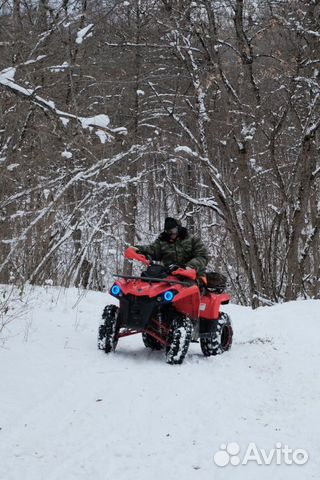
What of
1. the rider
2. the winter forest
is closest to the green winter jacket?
the rider

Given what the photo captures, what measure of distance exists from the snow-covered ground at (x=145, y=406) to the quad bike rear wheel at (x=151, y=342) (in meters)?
0.15

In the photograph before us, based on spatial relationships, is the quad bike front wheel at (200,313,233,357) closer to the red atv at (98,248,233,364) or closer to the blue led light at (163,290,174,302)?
the red atv at (98,248,233,364)

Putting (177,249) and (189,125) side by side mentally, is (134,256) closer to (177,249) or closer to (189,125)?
(177,249)

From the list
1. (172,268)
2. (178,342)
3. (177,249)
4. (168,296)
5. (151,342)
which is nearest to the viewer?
(178,342)

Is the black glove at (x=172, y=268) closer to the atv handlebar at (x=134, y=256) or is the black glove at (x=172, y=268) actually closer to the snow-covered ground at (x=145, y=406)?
the atv handlebar at (x=134, y=256)

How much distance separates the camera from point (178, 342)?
5.59 m

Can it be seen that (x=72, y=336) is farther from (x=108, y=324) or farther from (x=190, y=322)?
(x=190, y=322)

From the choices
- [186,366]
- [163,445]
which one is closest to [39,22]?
[186,366]

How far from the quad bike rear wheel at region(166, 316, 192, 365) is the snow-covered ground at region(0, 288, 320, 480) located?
0.38 ft

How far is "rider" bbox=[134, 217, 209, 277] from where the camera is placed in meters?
6.67

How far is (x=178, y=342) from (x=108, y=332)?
731 mm

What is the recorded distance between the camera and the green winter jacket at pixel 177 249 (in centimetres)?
666

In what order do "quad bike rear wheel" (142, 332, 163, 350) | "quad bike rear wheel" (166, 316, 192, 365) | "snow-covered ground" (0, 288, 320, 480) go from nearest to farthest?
"snow-covered ground" (0, 288, 320, 480), "quad bike rear wheel" (166, 316, 192, 365), "quad bike rear wheel" (142, 332, 163, 350)

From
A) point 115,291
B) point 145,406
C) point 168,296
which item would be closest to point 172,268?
point 168,296
